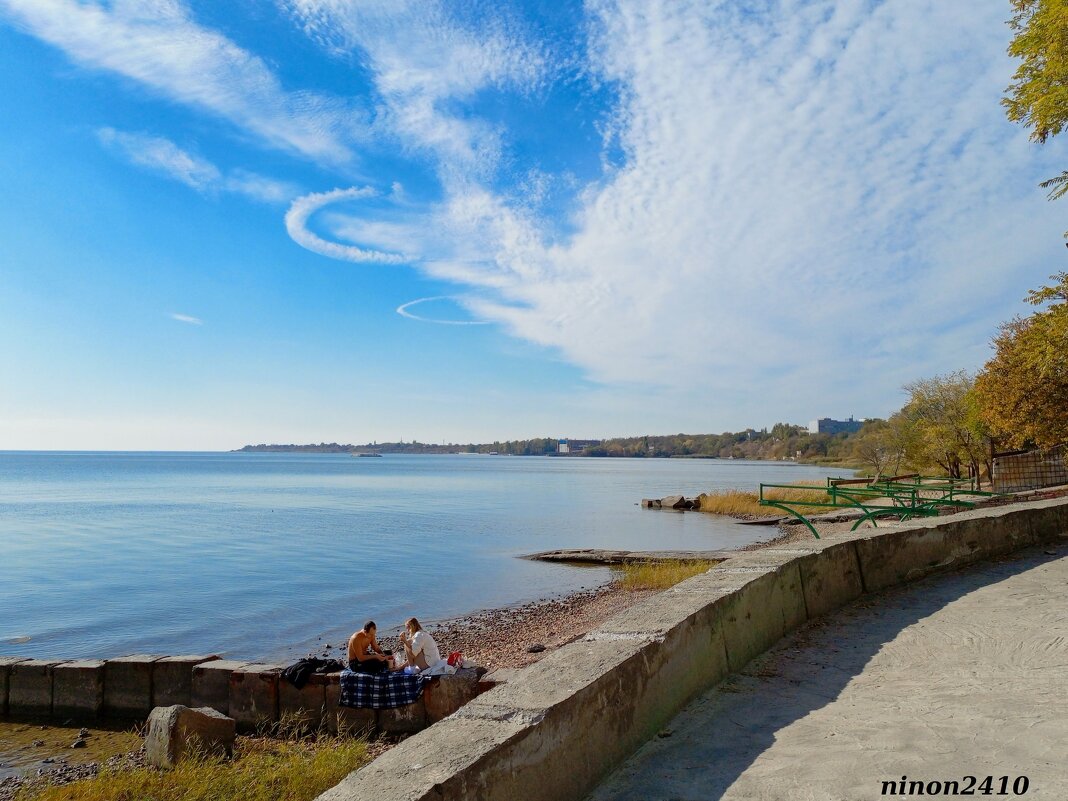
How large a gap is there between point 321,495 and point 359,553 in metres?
41.3

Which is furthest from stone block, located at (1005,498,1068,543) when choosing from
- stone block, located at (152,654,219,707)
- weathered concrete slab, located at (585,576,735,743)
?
stone block, located at (152,654,219,707)

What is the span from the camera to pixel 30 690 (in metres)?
11.1

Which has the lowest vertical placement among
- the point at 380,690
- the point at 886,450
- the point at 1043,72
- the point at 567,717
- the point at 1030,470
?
the point at 380,690

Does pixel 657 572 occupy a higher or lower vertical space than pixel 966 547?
lower

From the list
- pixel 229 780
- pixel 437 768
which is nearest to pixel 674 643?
pixel 437 768

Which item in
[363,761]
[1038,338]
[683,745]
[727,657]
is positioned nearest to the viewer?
[683,745]

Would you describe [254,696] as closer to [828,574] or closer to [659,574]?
[828,574]

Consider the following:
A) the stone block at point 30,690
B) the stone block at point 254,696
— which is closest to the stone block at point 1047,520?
the stone block at point 254,696

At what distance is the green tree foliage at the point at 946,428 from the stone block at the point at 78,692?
42.7m

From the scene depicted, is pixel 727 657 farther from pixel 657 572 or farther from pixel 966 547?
pixel 657 572

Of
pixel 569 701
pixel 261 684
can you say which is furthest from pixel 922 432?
pixel 569 701

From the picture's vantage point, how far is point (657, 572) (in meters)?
21.5

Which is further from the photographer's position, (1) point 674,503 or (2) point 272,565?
(1) point 674,503

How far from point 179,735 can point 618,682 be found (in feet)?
21.5
